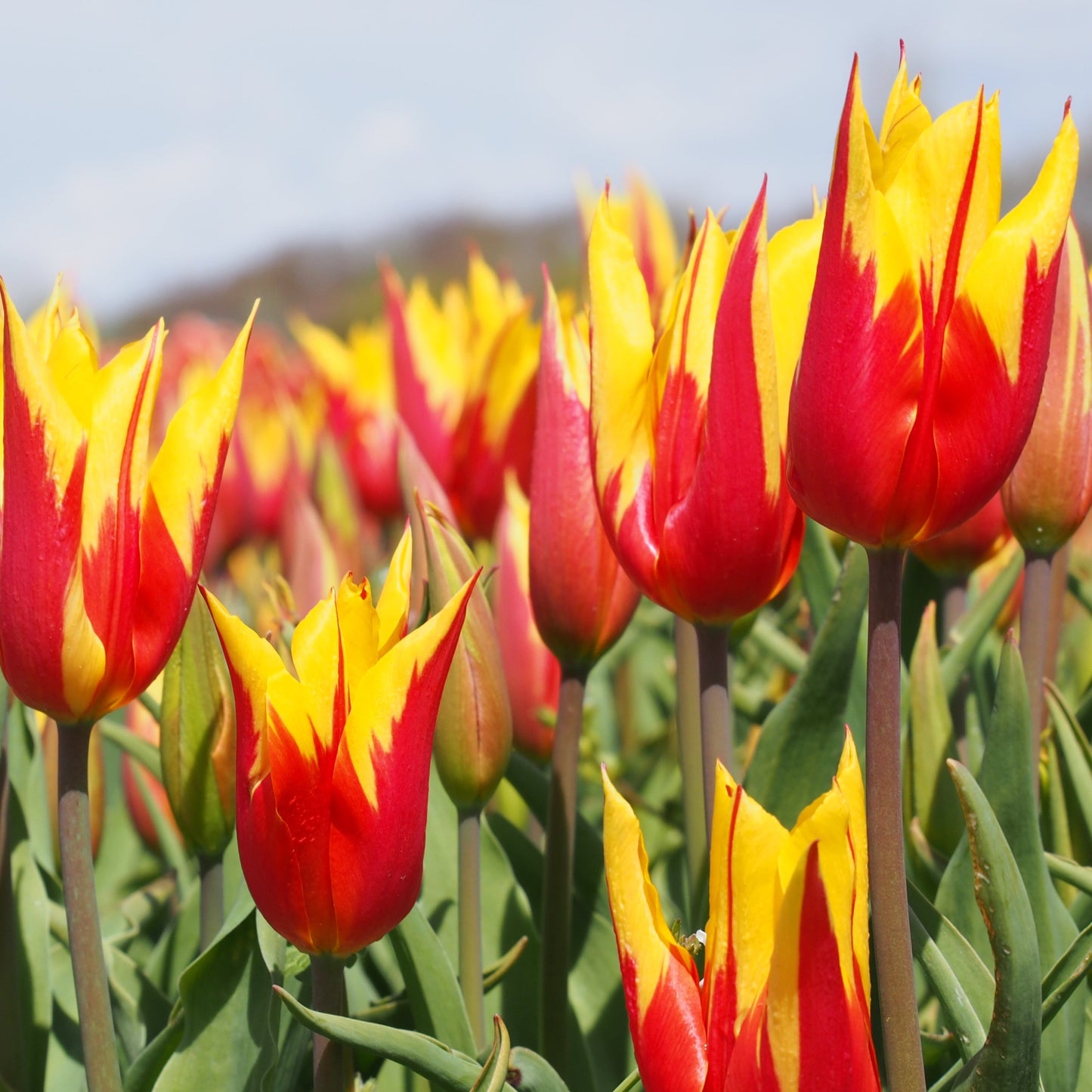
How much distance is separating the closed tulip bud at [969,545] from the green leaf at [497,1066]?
1.91 feet

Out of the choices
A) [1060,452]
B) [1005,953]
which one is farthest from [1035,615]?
[1005,953]

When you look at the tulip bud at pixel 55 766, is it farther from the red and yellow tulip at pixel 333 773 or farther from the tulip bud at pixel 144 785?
the red and yellow tulip at pixel 333 773

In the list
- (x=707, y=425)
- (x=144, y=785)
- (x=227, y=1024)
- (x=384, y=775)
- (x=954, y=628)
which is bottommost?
(x=144, y=785)

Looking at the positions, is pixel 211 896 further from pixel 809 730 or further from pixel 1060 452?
pixel 1060 452

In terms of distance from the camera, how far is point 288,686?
0.56 m

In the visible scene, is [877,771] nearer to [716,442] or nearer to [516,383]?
[716,442]

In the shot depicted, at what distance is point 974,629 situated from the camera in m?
1.01

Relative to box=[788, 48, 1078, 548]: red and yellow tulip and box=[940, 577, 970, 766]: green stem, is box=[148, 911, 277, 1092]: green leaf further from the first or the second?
box=[940, 577, 970, 766]: green stem

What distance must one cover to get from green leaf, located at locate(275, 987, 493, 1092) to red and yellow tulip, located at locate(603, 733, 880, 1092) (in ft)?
0.34

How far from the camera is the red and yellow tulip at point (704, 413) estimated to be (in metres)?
0.61

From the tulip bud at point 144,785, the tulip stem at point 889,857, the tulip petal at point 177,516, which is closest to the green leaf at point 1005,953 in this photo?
the tulip stem at point 889,857

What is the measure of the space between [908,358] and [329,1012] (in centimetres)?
40

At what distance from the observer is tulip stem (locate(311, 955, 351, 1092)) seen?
1.98 feet

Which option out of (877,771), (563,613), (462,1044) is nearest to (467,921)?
(462,1044)
